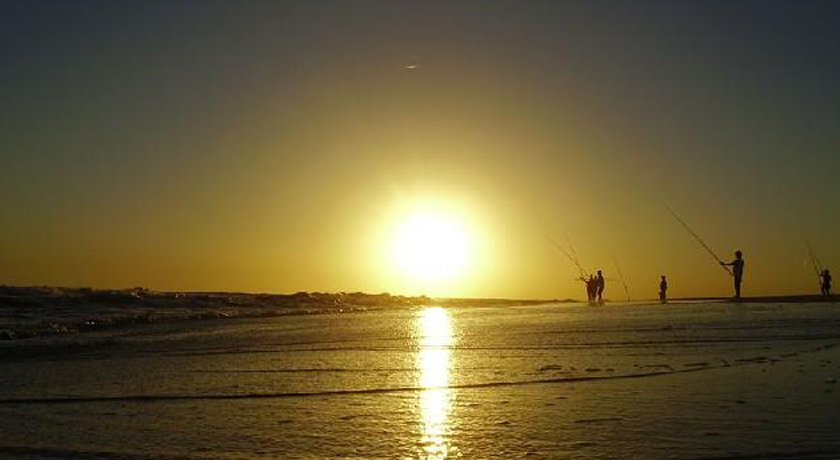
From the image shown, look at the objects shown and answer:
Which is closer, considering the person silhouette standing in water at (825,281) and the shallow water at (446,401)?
the shallow water at (446,401)

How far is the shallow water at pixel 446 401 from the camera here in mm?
4164

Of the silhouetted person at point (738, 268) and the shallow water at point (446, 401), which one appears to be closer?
the shallow water at point (446, 401)

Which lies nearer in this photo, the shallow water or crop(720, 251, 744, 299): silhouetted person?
the shallow water

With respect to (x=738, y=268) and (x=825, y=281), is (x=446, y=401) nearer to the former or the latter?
(x=738, y=268)

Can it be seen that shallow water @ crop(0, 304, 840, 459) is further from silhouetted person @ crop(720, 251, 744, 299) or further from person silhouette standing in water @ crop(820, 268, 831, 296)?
person silhouette standing in water @ crop(820, 268, 831, 296)

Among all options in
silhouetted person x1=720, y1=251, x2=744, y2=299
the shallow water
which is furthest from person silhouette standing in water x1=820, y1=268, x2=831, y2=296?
the shallow water

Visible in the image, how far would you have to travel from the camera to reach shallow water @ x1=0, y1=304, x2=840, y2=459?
416 centimetres

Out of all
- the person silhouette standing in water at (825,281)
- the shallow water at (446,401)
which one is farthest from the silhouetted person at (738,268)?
the shallow water at (446,401)

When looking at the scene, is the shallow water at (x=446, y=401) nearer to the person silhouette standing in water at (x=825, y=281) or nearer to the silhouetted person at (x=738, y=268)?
the silhouetted person at (x=738, y=268)

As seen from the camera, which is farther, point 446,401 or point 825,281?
point 825,281

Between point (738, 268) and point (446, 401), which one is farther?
point (738, 268)

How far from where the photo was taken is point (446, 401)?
5781 mm

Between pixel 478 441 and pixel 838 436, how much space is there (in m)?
1.87

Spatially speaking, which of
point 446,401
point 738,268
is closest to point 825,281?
point 738,268
